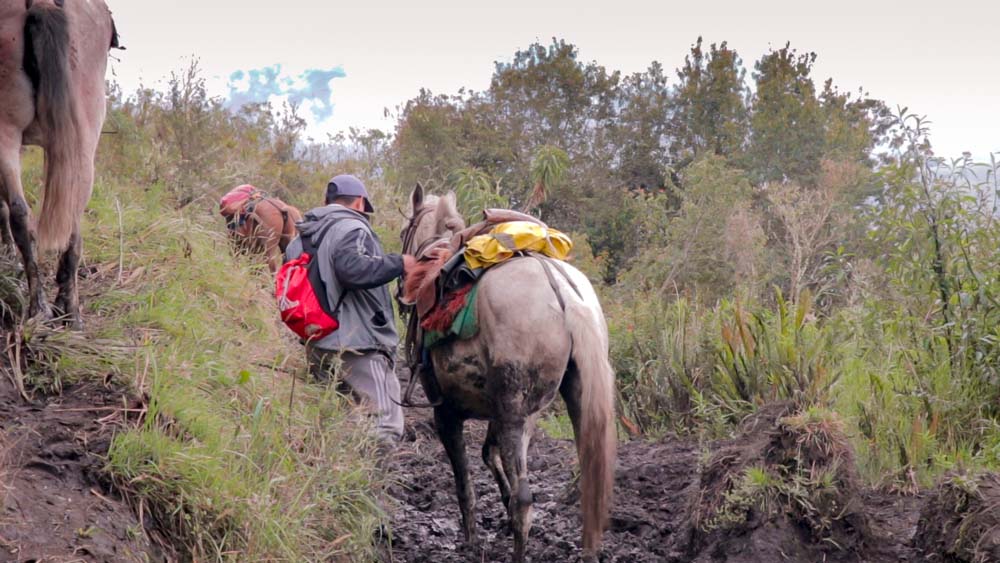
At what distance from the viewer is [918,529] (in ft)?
18.1

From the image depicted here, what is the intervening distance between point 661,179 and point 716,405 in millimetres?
23781

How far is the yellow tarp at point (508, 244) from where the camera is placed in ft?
19.1

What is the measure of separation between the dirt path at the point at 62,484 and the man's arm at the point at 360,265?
1789mm

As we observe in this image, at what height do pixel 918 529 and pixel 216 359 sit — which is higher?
pixel 216 359

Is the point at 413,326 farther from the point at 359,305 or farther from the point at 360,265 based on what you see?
the point at 360,265

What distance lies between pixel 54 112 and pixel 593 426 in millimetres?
3177

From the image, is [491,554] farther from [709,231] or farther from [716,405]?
[709,231]

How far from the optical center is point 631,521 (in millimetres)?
6457

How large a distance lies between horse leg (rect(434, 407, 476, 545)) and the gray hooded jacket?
0.54m

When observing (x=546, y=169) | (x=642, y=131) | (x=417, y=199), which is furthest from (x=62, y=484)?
(x=642, y=131)

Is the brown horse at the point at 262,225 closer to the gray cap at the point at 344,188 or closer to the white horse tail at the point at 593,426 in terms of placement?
the gray cap at the point at 344,188

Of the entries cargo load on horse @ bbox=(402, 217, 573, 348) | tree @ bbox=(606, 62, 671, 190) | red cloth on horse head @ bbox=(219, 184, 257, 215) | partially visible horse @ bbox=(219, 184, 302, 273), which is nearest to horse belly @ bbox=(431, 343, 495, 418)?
cargo load on horse @ bbox=(402, 217, 573, 348)

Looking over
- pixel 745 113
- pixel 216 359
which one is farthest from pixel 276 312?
pixel 745 113

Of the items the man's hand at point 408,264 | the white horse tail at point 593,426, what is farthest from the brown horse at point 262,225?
the white horse tail at point 593,426
